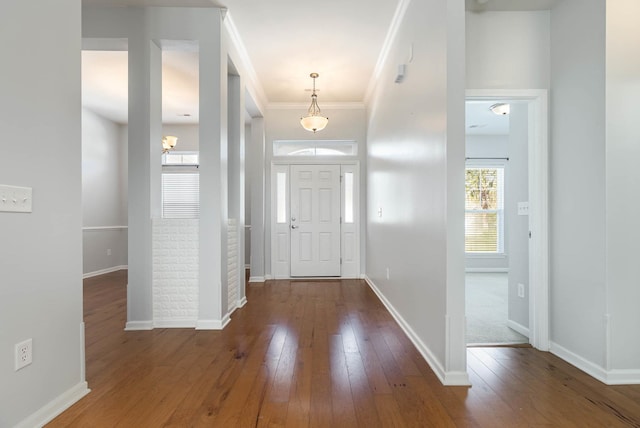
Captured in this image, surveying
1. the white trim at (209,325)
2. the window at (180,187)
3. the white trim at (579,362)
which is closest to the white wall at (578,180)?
the white trim at (579,362)

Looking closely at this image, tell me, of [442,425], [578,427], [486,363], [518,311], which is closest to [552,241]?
[518,311]

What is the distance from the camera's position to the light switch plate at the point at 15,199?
4.72ft

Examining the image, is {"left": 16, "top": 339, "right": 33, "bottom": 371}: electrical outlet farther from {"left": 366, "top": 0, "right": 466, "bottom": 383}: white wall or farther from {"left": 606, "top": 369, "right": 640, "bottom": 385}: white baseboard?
{"left": 606, "top": 369, "right": 640, "bottom": 385}: white baseboard

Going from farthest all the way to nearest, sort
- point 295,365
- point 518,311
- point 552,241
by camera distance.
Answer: point 518,311, point 552,241, point 295,365

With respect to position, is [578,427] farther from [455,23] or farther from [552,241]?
[455,23]

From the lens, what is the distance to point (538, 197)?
2596mm

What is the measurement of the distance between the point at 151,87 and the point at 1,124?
1.87 metres

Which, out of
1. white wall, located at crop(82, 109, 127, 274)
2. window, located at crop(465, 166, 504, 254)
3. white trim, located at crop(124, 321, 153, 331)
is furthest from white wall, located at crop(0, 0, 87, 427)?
window, located at crop(465, 166, 504, 254)

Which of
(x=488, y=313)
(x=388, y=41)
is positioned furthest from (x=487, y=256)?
(x=388, y=41)

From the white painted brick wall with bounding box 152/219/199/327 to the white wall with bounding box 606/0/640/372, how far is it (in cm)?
322

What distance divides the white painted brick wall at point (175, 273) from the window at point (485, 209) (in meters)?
5.66

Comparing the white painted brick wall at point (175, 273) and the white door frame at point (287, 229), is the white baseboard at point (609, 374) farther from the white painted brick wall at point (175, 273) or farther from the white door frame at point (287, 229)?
the white door frame at point (287, 229)

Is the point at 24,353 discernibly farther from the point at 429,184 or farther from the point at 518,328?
the point at 518,328

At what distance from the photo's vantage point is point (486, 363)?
2330 mm
